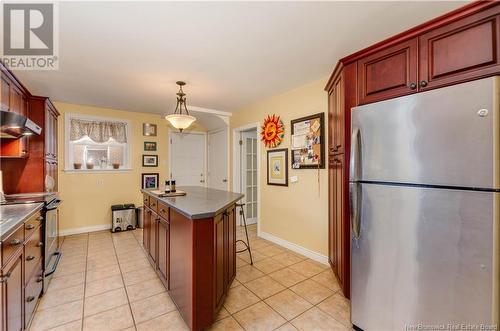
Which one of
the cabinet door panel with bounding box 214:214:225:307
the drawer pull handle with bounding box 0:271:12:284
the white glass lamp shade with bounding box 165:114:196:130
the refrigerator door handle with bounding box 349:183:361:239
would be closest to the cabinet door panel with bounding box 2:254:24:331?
the drawer pull handle with bounding box 0:271:12:284

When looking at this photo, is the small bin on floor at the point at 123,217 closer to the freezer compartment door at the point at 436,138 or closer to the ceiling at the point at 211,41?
the ceiling at the point at 211,41

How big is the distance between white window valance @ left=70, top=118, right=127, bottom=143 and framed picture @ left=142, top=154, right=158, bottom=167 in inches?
20.3

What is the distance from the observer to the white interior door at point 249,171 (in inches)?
184

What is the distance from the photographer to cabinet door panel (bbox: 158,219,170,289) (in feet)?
6.66

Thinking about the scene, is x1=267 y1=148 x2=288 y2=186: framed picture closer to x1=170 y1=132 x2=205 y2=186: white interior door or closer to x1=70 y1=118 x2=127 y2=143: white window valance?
x1=170 y1=132 x2=205 y2=186: white interior door

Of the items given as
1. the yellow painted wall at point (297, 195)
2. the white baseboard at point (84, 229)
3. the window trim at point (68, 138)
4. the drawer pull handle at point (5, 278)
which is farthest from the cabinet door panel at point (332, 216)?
the white baseboard at point (84, 229)

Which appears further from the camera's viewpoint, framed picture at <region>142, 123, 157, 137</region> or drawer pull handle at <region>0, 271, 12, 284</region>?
framed picture at <region>142, 123, 157, 137</region>

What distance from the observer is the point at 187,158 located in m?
5.34

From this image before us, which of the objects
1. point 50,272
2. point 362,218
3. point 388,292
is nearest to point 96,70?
point 50,272

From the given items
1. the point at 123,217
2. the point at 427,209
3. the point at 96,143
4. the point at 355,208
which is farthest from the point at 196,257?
the point at 96,143

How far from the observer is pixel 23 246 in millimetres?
1608

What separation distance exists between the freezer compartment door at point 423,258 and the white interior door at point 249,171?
3182 millimetres

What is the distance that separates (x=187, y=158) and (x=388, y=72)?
4495mm

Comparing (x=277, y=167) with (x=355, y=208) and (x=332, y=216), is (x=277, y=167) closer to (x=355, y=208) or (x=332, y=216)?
(x=332, y=216)
